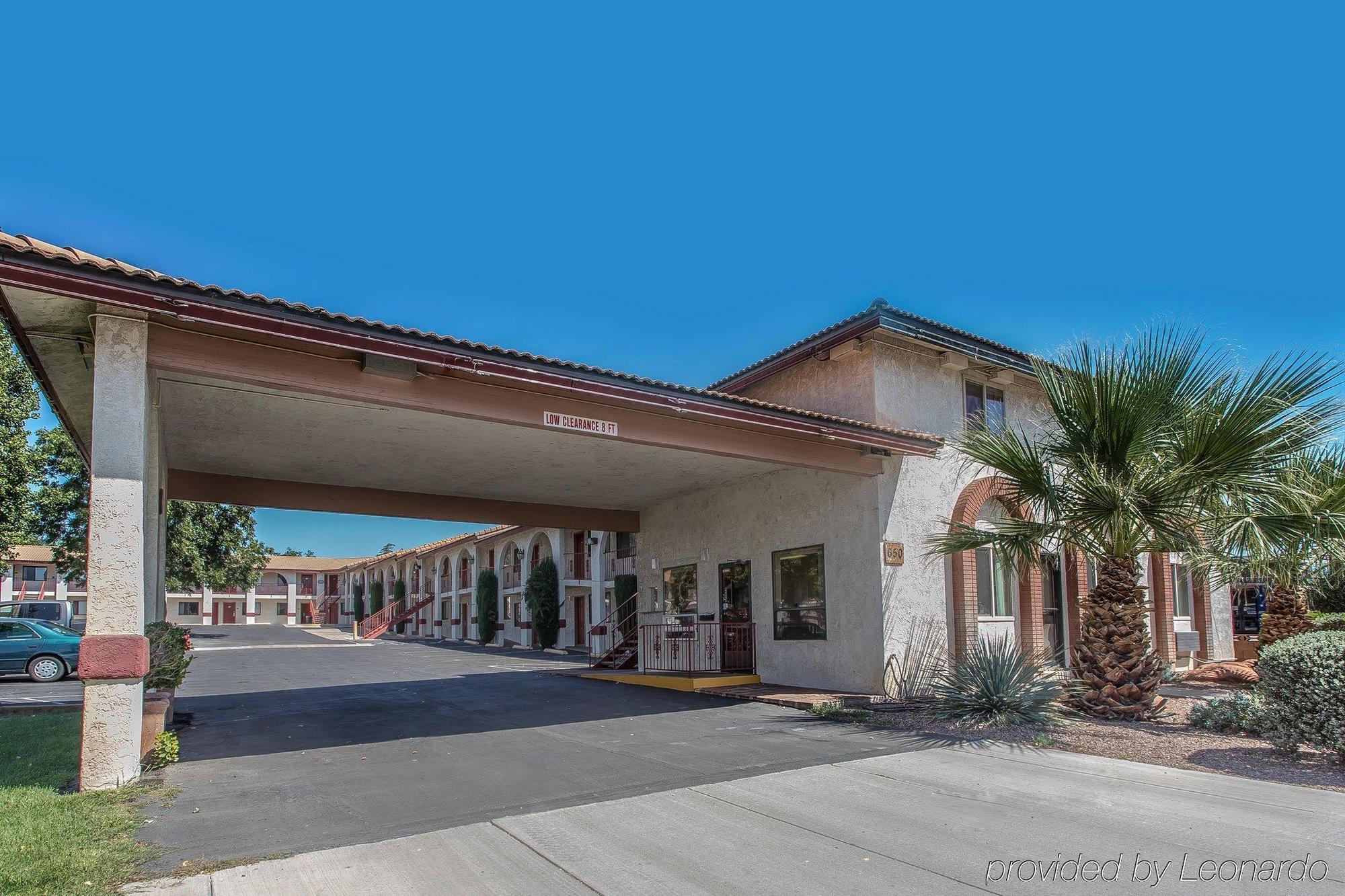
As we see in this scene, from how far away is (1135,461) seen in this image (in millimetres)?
10312

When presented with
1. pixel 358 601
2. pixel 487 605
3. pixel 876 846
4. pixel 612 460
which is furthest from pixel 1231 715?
pixel 358 601

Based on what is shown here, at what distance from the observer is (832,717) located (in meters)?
11.4

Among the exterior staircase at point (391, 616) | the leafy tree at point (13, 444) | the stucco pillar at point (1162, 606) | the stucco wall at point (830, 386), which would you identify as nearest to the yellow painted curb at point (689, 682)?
the stucco wall at point (830, 386)

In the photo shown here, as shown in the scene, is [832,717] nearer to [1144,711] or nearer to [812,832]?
[1144,711]

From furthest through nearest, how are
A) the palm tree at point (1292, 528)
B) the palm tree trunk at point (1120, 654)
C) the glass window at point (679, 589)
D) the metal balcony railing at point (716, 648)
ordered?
the glass window at point (679, 589) → the metal balcony railing at point (716, 648) → the palm tree trunk at point (1120, 654) → the palm tree at point (1292, 528)

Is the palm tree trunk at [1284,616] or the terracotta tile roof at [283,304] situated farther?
the palm tree trunk at [1284,616]

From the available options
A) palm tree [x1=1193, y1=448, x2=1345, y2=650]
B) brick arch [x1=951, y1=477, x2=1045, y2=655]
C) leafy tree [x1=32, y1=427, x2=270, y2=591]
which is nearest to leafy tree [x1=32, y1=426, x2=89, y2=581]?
leafy tree [x1=32, y1=427, x2=270, y2=591]

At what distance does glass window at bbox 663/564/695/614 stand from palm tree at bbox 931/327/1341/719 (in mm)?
7507

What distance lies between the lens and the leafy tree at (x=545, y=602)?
33688 mm

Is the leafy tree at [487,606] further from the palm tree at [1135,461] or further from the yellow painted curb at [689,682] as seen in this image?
the palm tree at [1135,461]

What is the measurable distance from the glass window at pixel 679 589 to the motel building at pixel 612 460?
0.07 metres

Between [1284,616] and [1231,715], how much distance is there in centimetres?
596

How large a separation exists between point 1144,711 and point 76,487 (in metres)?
24.8

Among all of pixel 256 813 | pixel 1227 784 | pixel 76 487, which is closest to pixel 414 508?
pixel 256 813
